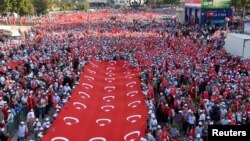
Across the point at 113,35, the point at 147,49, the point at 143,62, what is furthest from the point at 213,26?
the point at 143,62

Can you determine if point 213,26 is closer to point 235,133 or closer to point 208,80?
point 208,80

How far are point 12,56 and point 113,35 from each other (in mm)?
14777

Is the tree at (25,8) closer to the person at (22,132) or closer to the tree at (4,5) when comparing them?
the tree at (4,5)

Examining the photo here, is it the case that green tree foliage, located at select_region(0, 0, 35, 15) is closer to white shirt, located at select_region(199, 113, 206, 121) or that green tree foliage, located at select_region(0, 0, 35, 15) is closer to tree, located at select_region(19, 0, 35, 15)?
tree, located at select_region(19, 0, 35, 15)

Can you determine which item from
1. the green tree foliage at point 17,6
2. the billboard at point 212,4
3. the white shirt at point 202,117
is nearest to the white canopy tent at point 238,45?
the white shirt at point 202,117

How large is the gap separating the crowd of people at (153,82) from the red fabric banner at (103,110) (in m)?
0.46

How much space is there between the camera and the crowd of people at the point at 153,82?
18797 mm

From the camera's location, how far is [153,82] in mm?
25516

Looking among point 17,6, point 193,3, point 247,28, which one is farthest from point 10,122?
point 17,6

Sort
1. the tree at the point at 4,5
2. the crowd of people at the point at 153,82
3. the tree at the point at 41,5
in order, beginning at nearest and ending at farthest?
the crowd of people at the point at 153,82 → the tree at the point at 4,5 → the tree at the point at 41,5

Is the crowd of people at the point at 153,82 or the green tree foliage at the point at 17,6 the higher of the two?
the green tree foliage at the point at 17,6

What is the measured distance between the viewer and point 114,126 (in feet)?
61.7

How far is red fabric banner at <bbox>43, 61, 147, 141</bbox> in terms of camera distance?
1755 centimetres

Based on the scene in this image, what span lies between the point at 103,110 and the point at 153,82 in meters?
5.10
